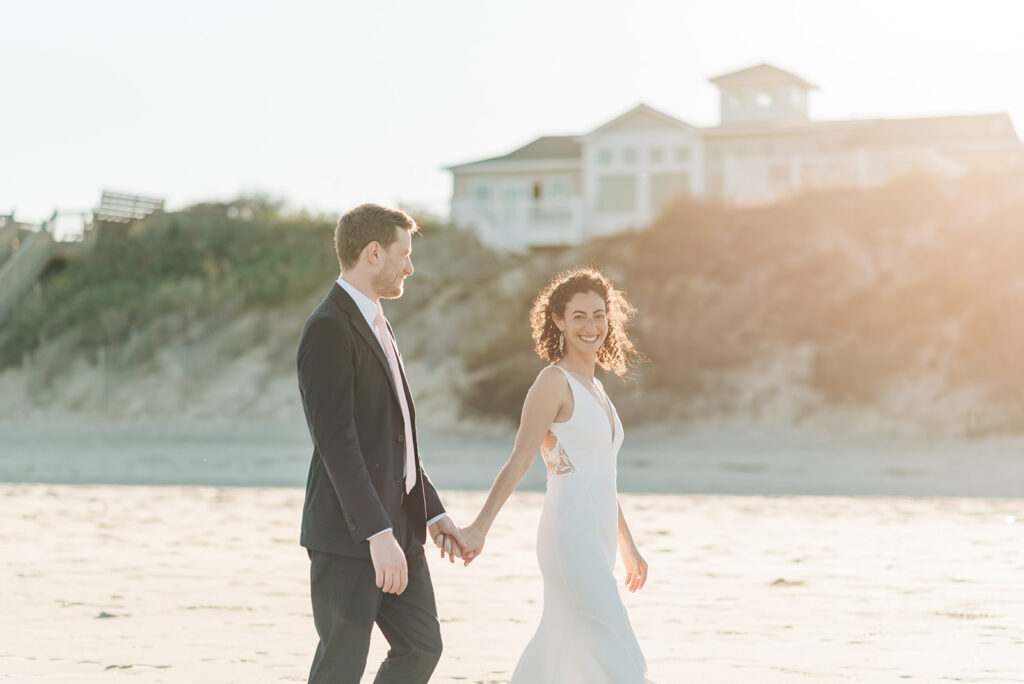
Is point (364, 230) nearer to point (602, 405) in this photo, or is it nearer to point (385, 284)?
point (385, 284)

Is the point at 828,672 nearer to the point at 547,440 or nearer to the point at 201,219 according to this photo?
the point at 547,440

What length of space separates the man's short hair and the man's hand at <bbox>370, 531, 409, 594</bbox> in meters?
0.91

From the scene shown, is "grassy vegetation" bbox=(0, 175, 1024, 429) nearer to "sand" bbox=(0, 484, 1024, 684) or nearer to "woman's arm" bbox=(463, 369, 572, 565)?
"sand" bbox=(0, 484, 1024, 684)

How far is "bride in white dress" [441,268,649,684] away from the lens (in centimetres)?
468

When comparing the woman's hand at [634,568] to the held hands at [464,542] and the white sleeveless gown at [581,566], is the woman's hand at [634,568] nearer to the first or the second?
the white sleeveless gown at [581,566]


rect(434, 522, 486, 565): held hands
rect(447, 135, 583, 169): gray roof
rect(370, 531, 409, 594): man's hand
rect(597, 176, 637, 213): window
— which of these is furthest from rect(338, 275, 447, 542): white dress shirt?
rect(447, 135, 583, 169): gray roof

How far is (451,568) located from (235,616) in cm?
248

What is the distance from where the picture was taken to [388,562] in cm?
416

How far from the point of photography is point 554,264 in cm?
3159

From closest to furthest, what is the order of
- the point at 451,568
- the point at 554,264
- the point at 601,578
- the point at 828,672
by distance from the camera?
the point at 601,578 < the point at 828,672 < the point at 451,568 < the point at 554,264

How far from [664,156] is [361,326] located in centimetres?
3824

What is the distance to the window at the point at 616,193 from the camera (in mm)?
41531

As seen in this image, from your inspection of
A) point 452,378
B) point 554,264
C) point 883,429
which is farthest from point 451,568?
point 554,264

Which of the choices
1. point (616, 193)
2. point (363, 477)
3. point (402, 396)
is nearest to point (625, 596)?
point (402, 396)
